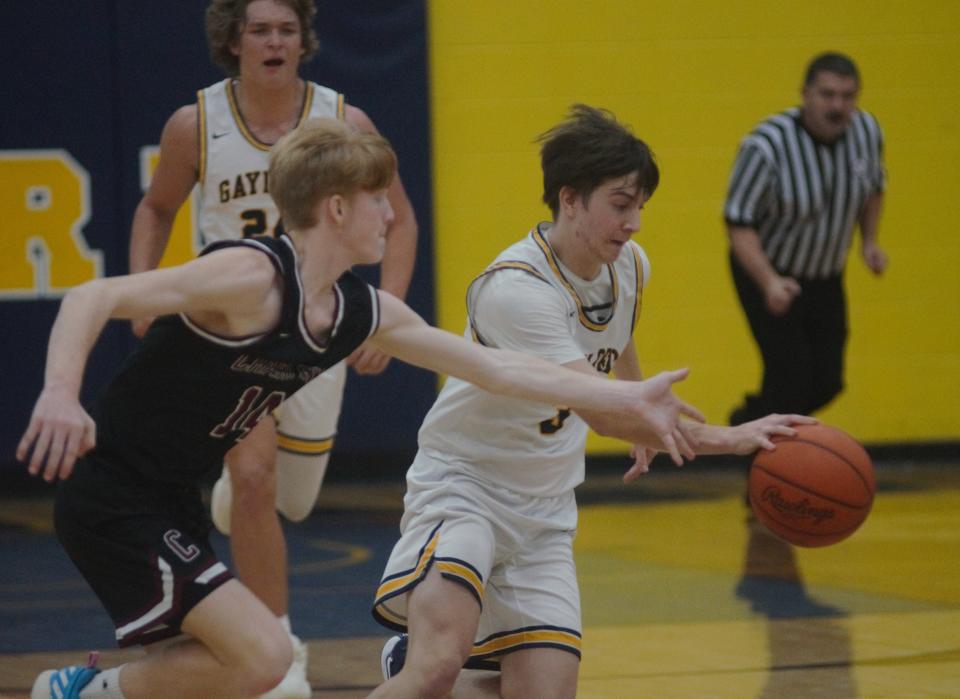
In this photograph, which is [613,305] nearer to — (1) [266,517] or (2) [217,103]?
(1) [266,517]

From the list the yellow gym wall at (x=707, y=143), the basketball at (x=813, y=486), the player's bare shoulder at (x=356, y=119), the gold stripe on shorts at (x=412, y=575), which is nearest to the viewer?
the gold stripe on shorts at (x=412, y=575)

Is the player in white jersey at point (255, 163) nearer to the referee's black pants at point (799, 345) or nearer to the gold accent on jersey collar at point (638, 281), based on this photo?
the gold accent on jersey collar at point (638, 281)

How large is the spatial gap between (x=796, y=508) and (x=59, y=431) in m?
1.84

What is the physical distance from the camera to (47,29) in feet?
28.3

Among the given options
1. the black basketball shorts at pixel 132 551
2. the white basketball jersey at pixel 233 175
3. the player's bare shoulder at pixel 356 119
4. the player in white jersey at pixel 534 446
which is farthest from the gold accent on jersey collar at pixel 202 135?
the black basketball shorts at pixel 132 551

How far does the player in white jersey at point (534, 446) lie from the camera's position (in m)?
3.72

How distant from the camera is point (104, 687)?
3.53 meters

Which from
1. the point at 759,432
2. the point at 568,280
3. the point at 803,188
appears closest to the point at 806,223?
the point at 803,188

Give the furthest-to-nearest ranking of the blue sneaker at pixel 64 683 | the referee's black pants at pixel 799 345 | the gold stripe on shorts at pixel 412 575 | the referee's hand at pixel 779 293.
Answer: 1. the referee's black pants at pixel 799 345
2. the referee's hand at pixel 779 293
3. the gold stripe on shorts at pixel 412 575
4. the blue sneaker at pixel 64 683

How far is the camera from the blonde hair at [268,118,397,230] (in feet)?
11.3

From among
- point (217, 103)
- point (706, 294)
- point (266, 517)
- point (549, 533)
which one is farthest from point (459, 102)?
point (549, 533)

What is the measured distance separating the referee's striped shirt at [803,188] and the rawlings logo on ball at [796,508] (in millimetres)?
3755

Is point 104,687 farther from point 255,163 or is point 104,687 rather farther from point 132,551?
point 255,163

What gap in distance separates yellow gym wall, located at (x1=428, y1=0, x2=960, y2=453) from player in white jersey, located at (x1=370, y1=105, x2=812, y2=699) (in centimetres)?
486
